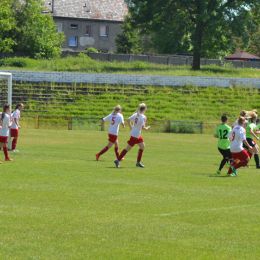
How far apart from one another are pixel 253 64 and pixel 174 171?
49.8 meters

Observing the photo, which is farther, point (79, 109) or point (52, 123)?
point (79, 109)

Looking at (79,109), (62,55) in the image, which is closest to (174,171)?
(79,109)

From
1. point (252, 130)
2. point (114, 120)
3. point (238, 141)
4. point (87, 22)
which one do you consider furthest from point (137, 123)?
point (87, 22)

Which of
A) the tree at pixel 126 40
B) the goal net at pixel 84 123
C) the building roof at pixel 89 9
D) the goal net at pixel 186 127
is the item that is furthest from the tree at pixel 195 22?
the building roof at pixel 89 9

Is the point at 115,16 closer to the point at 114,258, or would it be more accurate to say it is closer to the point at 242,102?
the point at 242,102

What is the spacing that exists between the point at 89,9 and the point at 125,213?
2639 inches

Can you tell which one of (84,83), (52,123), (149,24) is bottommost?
(52,123)

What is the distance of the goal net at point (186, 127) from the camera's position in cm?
3297

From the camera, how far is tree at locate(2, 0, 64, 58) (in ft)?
185

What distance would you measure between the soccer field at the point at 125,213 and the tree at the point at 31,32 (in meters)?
45.8

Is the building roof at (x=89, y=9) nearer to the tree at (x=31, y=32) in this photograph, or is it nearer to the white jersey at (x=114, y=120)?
the tree at (x=31, y=32)

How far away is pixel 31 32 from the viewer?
5628cm

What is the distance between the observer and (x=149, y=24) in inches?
1969

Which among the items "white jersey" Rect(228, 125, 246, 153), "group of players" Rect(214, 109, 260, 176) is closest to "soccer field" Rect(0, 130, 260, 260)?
"group of players" Rect(214, 109, 260, 176)
